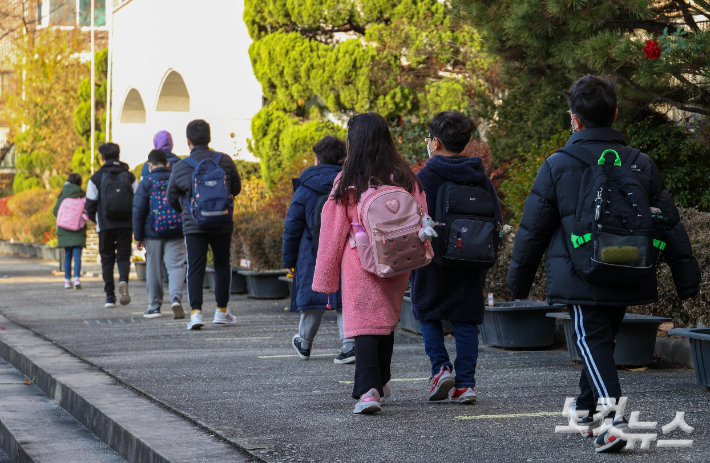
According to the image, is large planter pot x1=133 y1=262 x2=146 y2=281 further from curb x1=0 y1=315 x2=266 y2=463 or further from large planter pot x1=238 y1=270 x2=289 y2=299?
curb x1=0 y1=315 x2=266 y2=463

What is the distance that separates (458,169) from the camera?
5.30 meters

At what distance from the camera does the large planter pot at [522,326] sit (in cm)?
757

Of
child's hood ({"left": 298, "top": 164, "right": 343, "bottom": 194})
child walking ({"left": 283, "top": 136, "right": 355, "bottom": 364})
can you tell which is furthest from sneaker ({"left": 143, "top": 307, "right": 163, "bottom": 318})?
child's hood ({"left": 298, "top": 164, "right": 343, "bottom": 194})

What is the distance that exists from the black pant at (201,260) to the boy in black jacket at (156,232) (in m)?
0.83

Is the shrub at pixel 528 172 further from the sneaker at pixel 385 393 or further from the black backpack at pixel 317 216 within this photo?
the sneaker at pixel 385 393

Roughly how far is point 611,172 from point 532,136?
21.5 feet

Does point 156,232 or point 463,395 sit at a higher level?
point 156,232

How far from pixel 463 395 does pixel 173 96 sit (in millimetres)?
20717

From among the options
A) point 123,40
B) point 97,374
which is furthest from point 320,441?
point 123,40

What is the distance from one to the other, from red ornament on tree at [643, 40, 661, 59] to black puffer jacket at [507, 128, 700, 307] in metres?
2.59

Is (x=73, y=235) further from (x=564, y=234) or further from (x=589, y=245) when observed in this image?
(x=589, y=245)

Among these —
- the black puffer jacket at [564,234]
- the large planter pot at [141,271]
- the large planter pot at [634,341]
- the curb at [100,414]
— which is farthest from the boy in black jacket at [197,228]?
the large planter pot at [141,271]

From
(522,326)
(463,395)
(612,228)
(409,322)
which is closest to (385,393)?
→ (463,395)

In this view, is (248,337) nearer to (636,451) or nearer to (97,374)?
(97,374)
